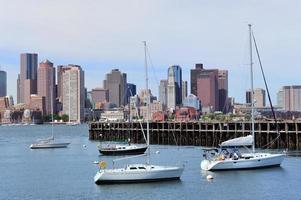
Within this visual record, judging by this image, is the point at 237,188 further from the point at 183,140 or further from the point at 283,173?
the point at 183,140

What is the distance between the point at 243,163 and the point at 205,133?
5213 centimetres

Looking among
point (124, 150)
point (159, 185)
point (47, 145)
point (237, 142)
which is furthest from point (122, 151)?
point (159, 185)

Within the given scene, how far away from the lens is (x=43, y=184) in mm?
62344

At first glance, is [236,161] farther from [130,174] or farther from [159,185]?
[130,174]

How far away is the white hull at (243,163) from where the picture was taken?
6800 cm

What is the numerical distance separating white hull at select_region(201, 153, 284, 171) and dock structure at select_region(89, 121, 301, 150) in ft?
97.9

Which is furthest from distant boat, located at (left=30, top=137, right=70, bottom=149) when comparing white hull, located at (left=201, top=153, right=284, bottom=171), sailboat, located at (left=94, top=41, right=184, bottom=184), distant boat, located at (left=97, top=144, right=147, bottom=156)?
sailboat, located at (left=94, top=41, right=184, bottom=184)

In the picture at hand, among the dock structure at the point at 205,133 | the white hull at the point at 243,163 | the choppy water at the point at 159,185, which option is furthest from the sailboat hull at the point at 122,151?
the white hull at the point at 243,163

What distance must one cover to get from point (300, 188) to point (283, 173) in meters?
10.9

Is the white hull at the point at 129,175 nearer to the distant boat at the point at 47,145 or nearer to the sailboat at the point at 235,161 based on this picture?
the sailboat at the point at 235,161

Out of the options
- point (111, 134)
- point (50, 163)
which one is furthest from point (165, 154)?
point (111, 134)

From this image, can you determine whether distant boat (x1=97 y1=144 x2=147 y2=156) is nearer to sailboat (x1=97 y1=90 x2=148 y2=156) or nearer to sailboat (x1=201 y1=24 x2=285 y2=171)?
sailboat (x1=97 y1=90 x2=148 y2=156)

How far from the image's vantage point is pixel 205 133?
12106 cm

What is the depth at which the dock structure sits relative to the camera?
10206 cm
